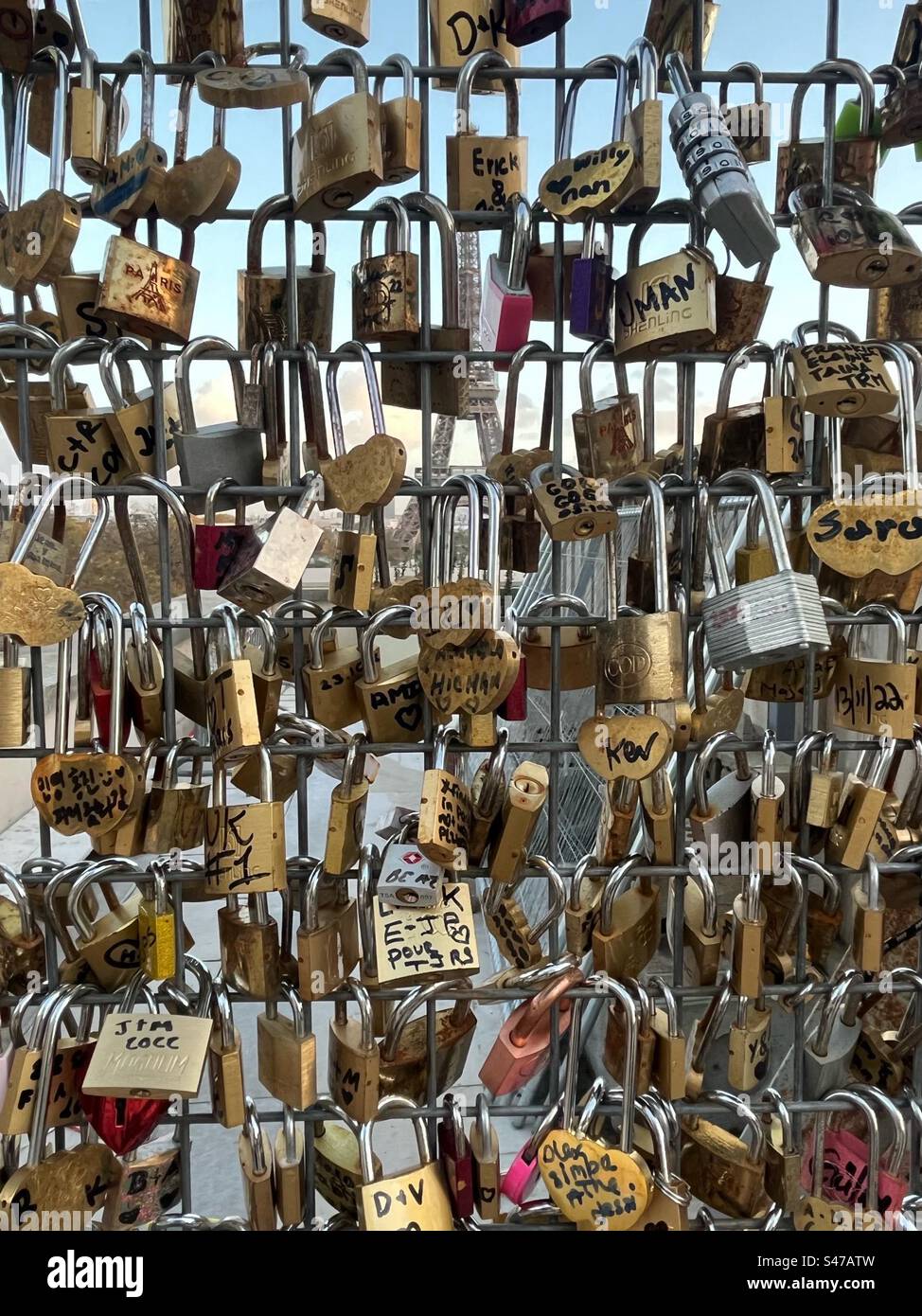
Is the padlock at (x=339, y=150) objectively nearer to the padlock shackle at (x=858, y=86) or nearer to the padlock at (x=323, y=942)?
the padlock shackle at (x=858, y=86)

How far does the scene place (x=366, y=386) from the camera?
1.11 metres

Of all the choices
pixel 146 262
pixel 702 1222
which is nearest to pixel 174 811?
Result: pixel 146 262

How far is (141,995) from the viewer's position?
1.19 meters

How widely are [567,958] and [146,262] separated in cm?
95

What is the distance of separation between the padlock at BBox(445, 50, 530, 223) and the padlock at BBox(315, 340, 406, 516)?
0.79 ft

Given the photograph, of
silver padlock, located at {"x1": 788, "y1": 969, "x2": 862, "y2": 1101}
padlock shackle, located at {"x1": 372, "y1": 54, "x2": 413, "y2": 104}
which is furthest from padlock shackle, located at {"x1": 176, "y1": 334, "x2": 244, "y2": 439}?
silver padlock, located at {"x1": 788, "y1": 969, "x2": 862, "y2": 1101}

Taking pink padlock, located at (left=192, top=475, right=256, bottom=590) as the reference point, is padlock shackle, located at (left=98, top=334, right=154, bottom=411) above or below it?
above

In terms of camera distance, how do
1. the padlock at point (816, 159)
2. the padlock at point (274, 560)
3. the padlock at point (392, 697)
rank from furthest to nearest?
1. the padlock at point (816, 159)
2. the padlock at point (392, 697)
3. the padlock at point (274, 560)

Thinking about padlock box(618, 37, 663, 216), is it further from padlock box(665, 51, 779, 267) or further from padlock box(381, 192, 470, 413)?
padlock box(381, 192, 470, 413)

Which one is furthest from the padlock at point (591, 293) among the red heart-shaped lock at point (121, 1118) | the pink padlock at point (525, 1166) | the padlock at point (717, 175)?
the red heart-shaped lock at point (121, 1118)

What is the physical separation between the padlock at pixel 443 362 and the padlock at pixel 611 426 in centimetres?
15

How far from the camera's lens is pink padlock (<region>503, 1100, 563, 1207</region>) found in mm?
1199

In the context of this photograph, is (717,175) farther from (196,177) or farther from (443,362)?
(196,177)

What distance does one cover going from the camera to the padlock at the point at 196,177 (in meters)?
1.10
